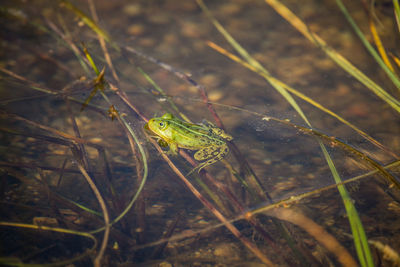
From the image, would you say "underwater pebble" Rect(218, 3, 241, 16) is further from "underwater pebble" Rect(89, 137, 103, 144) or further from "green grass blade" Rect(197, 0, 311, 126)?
"underwater pebble" Rect(89, 137, 103, 144)

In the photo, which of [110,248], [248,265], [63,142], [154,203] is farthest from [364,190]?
[63,142]

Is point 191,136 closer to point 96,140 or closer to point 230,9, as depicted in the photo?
point 96,140

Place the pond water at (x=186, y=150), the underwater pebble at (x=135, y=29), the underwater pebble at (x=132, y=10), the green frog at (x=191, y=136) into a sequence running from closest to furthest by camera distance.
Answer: the pond water at (x=186, y=150)
the green frog at (x=191, y=136)
the underwater pebble at (x=135, y=29)
the underwater pebble at (x=132, y=10)

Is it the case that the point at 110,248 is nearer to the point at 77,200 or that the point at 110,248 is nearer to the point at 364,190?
the point at 77,200

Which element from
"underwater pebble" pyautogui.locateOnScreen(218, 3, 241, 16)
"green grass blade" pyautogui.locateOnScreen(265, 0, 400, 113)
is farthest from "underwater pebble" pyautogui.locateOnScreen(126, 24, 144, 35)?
"green grass blade" pyautogui.locateOnScreen(265, 0, 400, 113)

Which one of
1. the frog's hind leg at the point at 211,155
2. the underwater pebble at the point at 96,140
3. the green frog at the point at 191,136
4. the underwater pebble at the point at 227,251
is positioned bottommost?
the underwater pebble at the point at 227,251

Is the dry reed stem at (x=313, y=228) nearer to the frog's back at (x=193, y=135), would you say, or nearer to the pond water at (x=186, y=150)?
the pond water at (x=186, y=150)

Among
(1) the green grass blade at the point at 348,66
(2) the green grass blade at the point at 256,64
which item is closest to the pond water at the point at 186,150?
(2) the green grass blade at the point at 256,64

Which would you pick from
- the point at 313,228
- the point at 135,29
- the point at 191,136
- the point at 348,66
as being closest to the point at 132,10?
the point at 135,29
